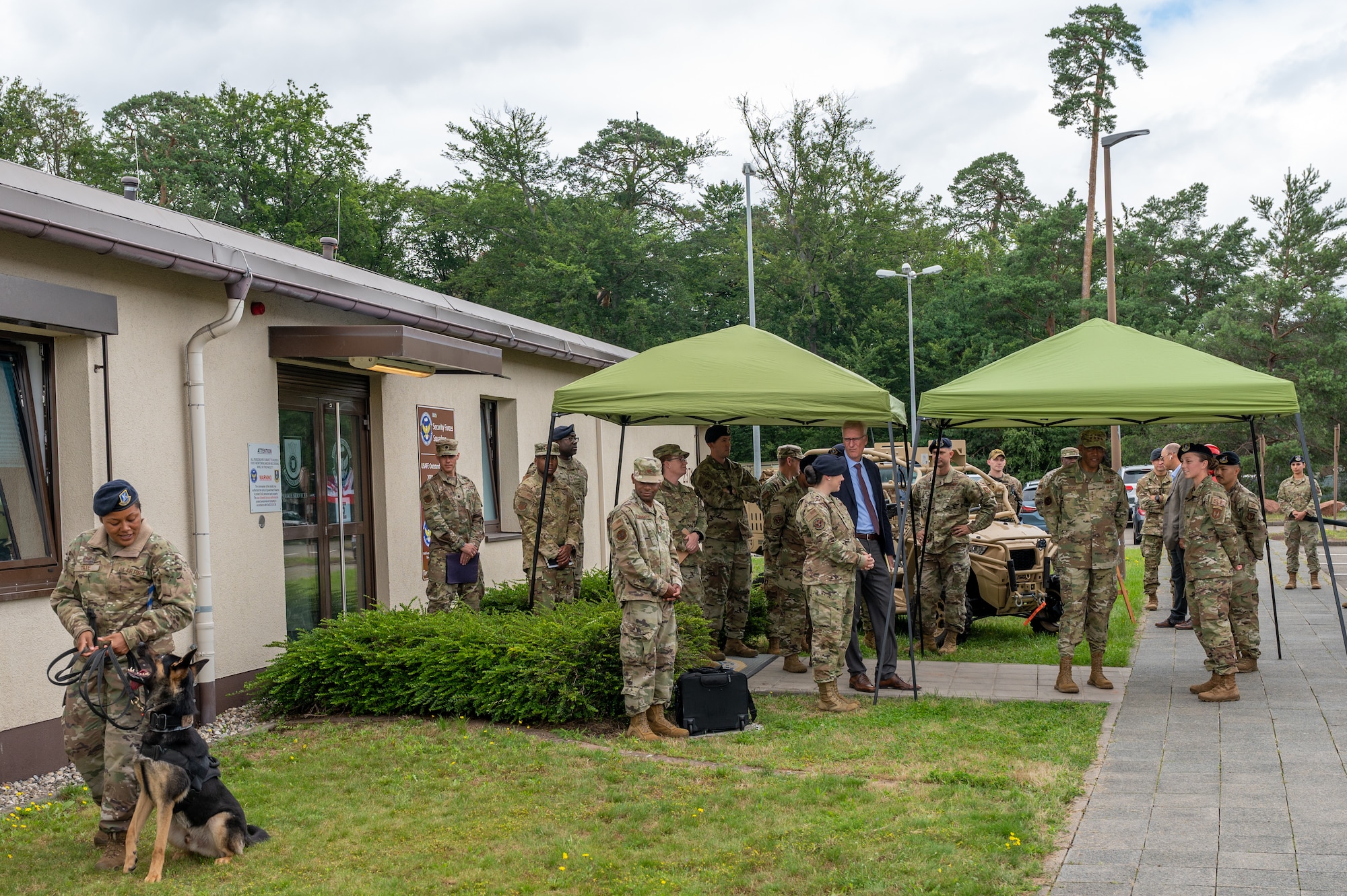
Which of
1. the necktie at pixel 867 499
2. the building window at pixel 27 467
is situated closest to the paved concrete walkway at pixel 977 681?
the necktie at pixel 867 499

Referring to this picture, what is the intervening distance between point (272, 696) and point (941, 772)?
4.84 meters

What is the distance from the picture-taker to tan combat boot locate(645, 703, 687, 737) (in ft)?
24.8

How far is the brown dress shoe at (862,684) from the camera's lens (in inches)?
352

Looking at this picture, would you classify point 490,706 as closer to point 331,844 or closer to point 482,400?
point 331,844

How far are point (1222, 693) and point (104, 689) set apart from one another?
24.0ft

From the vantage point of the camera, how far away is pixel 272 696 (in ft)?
27.4

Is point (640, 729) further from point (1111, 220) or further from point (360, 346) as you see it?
point (1111, 220)

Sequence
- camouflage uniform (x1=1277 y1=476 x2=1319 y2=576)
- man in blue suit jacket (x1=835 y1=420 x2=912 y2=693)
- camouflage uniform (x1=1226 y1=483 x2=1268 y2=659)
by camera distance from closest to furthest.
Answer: man in blue suit jacket (x1=835 y1=420 x2=912 y2=693), camouflage uniform (x1=1226 y1=483 x2=1268 y2=659), camouflage uniform (x1=1277 y1=476 x2=1319 y2=576)

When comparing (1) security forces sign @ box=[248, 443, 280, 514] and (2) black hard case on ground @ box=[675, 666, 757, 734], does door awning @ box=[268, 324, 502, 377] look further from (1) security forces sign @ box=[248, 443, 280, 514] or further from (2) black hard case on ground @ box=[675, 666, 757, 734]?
(2) black hard case on ground @ box=[675, 666, 757, 734]

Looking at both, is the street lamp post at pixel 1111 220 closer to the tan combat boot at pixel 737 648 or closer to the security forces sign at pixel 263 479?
the tan combat boot at pixel 737 648

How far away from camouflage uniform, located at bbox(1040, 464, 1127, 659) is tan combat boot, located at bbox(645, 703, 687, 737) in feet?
10.00

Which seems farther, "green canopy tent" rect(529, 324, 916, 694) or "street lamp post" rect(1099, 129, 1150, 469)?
"street lamp post" rect(1099, 129, 1150, 469)

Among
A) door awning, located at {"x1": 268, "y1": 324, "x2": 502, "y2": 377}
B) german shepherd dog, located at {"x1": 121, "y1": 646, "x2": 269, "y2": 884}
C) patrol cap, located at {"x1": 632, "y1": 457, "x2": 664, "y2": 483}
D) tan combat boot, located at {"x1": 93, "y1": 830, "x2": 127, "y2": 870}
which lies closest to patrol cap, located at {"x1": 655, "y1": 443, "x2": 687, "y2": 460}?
patrol cap, located at {"x1": 632, "y1": 457, "x2": 664, "y2": 483}

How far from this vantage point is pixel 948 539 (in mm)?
10727
